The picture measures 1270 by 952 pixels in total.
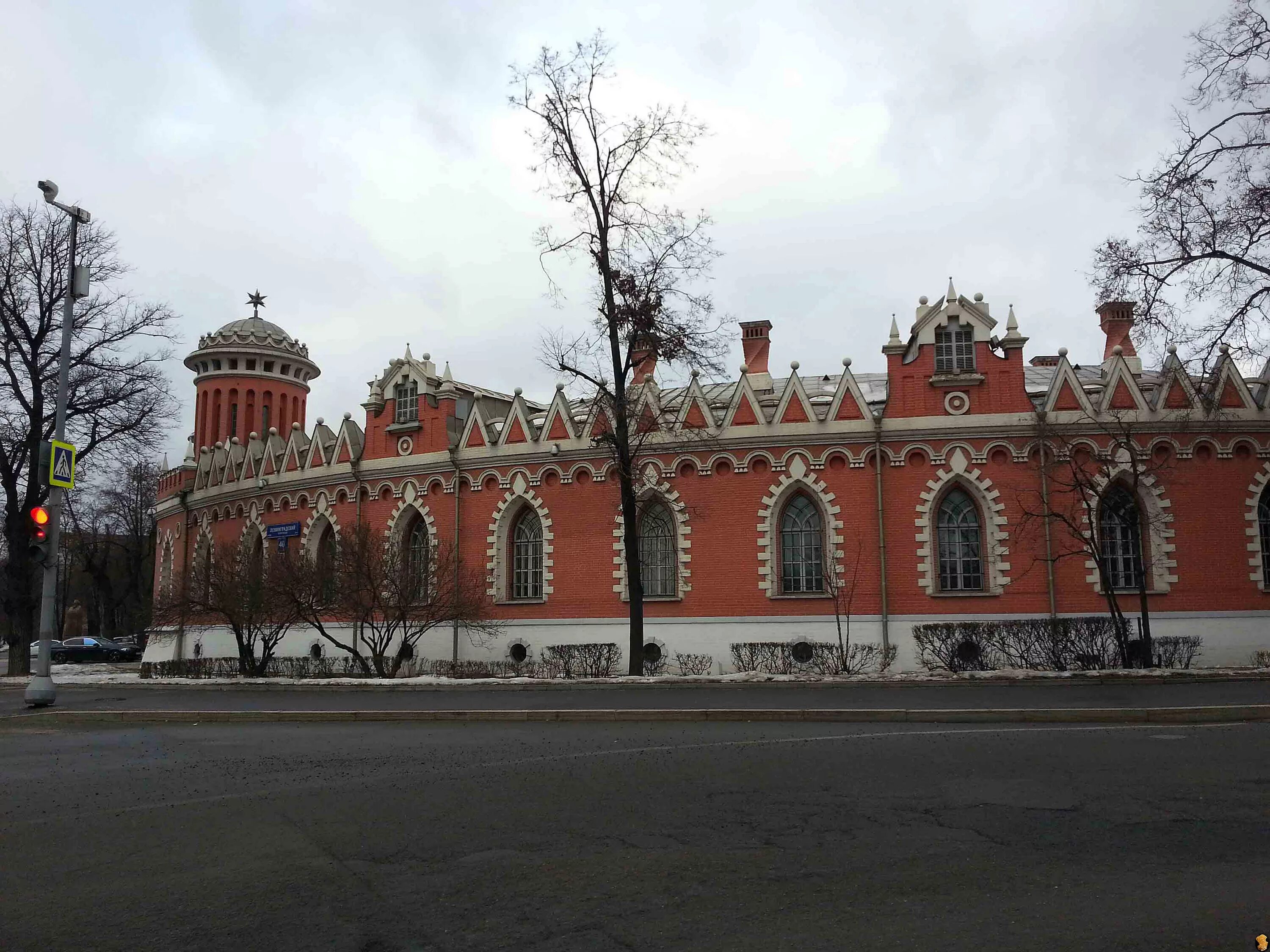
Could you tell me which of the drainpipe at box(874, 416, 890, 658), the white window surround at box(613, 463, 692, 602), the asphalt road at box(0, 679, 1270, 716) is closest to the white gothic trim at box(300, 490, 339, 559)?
the white window surround at box(613, 463, 692, 602)

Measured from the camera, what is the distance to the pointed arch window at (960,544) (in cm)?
3028

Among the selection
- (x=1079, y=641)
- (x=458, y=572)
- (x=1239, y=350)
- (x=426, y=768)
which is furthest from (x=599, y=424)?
(x=426, y=768)

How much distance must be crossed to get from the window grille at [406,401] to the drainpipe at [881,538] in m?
15.8

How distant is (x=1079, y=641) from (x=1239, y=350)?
7086 mm

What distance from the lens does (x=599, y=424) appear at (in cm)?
3017

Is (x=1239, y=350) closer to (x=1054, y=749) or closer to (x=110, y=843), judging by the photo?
(x=1054, y=749)

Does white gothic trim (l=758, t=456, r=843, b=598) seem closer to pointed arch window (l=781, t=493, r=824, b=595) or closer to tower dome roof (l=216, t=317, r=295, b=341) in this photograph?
pointed arch window (l=781, t=493, r=824, b=595)

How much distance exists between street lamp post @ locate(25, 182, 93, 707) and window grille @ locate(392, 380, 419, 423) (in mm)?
14295

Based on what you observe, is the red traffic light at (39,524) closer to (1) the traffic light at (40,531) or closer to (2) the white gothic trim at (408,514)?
(1) the traffic light at (40,531)

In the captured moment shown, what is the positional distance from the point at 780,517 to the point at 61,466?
18773mm

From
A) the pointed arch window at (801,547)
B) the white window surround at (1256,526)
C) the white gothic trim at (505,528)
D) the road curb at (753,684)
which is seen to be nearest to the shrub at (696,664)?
the pointed arch window at (801,547)

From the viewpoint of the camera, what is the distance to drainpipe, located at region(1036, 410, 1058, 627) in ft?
95.6

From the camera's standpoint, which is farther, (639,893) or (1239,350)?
(1239,350)

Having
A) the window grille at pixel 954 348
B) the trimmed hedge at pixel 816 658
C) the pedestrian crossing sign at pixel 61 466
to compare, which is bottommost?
the trimmed hedge at pixel 816 658
